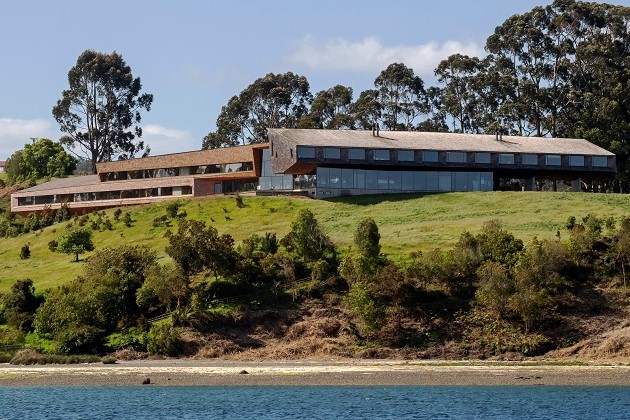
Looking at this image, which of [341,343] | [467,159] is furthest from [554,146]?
[341,343]

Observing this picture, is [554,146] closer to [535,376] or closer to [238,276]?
[238,276]

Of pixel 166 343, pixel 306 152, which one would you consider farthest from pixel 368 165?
pixel 166 343

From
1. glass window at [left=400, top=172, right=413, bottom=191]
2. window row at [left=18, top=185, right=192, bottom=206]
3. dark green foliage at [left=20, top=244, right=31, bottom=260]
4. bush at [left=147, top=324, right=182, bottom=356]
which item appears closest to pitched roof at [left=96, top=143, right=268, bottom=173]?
window row at [left=18, top=185, right=192, bottom=206]

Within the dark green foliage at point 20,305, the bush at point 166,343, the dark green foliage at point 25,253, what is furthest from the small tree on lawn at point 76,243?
the bush at point 166,343

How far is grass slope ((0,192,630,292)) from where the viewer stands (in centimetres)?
8962

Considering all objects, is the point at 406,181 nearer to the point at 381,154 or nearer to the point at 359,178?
the point at 381,154

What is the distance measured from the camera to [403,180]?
108625 millimetres

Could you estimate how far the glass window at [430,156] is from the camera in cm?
10844

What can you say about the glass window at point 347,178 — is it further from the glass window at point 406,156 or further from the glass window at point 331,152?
the glass window at point 406,156

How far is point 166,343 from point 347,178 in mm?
39212

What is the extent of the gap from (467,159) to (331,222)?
19264mm

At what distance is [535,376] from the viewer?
60.9 meters

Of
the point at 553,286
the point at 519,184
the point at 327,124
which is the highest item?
the point at 327,124

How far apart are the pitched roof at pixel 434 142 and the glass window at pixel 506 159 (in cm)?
37
